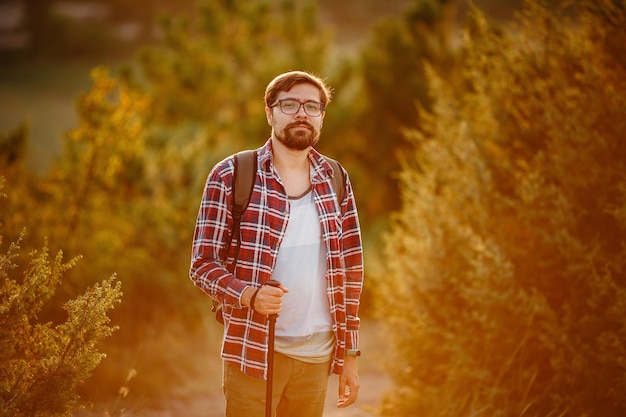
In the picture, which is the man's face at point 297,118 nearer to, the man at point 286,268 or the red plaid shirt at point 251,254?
the man at point 286,268

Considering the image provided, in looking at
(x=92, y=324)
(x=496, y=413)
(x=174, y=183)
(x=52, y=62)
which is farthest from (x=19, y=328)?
(x=52, y=62)

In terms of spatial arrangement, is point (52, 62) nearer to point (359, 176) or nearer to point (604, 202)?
point (359, 176)

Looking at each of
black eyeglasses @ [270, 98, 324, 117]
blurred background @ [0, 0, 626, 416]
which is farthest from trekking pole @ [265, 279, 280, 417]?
blurred background @ [0, 0, 626, 416]

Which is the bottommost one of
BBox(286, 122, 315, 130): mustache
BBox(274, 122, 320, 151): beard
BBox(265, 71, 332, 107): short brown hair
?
BBox(274, 122, 320, 151): beard

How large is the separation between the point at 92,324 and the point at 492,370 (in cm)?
317

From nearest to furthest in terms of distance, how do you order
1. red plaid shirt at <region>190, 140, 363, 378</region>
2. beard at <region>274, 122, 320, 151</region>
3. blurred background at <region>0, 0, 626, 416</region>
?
red plaid shirt at <region>190, 140, 363, 378</region> < beard at <region>274, 122, 320, 151</region> < blurred background at <region>0, 0, 626, 416</region>

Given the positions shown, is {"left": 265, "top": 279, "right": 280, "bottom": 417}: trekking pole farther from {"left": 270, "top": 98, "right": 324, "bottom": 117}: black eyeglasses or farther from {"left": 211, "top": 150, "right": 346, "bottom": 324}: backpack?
{"left": 270, "top": 98, "right": 324, "bottom": 117}: black eyeglasses

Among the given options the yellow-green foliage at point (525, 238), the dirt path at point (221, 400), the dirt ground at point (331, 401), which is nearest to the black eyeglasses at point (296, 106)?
the yellow-green foliage at point (525, 238)

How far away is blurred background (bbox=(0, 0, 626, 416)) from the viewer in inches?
175

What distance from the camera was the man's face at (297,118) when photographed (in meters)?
2.89

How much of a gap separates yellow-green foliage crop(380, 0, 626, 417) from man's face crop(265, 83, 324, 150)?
236cm

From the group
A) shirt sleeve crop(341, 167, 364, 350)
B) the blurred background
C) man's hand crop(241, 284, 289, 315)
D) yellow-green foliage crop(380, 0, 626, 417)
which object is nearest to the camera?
man's hand crop(241, 284, 289, 315)

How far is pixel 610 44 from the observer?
5.27 m

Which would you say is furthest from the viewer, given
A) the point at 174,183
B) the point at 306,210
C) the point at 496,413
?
the point at 174,183
